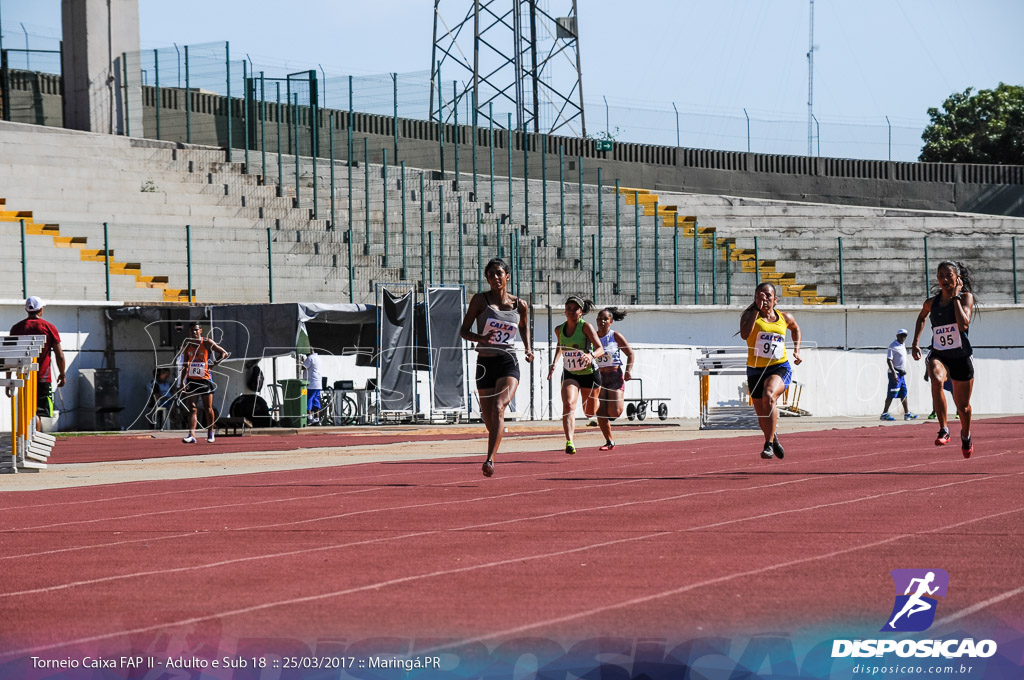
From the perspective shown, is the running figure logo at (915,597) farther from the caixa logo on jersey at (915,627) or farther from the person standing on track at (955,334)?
the person standing on track at (955,334)

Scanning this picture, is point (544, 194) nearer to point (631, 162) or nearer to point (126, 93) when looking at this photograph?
point (631, 162)

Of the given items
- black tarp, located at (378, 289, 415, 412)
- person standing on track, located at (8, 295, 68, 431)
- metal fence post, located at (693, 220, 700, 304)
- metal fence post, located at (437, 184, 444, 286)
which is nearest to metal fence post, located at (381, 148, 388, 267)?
metal fence post, located at (437, 184, 444, 286)

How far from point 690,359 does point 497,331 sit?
19969 millimetres

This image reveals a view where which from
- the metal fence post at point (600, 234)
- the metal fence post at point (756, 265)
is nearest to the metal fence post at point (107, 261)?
the metal fence post at point (600, 234)

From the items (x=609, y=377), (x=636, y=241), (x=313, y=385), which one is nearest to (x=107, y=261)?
(x=313, y=385)

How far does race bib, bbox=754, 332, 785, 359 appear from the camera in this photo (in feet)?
45.7

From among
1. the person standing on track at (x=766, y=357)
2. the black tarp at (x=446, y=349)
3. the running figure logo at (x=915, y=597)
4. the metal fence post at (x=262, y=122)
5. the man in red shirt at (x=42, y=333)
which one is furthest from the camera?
the metal fence post at (x=262, y=122)

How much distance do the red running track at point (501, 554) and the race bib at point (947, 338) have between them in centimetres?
136

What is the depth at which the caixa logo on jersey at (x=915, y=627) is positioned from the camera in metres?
4.94

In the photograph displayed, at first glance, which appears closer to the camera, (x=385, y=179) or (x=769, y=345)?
(x=769, y=345)

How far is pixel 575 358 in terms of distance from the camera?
16.2 m

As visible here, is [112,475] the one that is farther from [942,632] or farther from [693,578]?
[942,632]

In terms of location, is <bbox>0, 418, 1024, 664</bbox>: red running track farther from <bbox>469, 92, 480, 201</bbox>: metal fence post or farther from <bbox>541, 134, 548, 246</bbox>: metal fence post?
<bbox>469, 92, 480, 201</bbox>: metal fence post

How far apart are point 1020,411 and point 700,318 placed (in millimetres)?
8654
